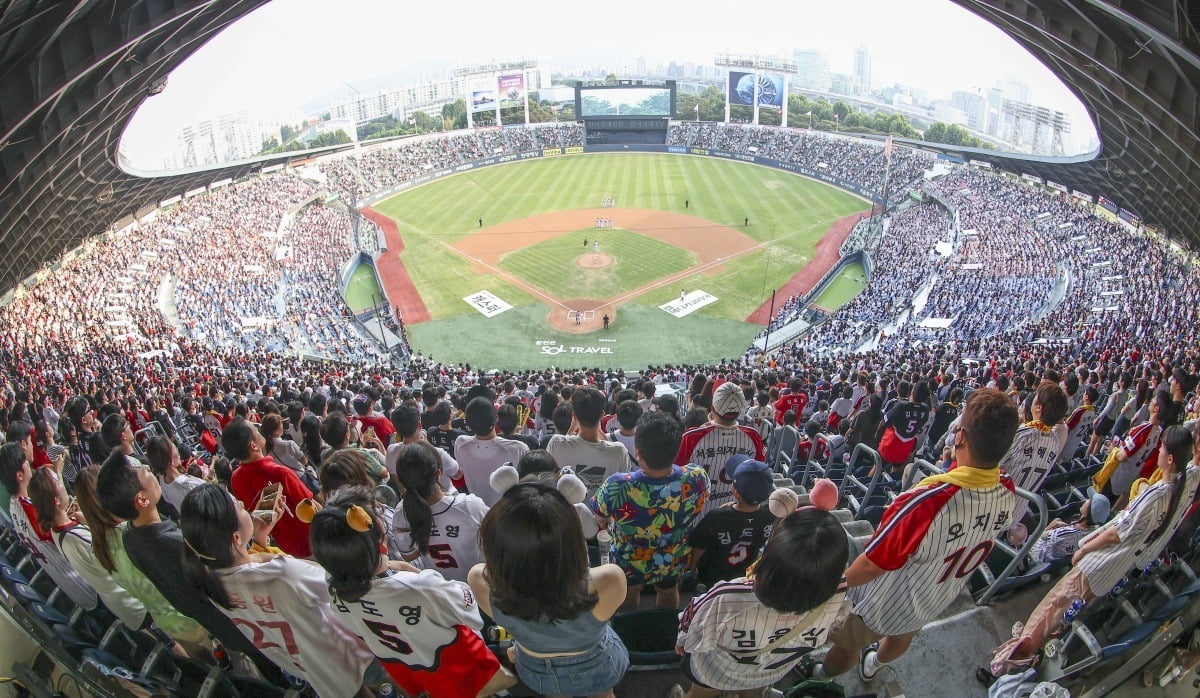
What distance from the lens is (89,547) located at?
4.41 meters

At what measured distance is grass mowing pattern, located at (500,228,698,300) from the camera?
3428 centimetres

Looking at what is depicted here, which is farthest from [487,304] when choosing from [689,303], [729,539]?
[729,539]

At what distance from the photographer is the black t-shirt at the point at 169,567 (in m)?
3.82

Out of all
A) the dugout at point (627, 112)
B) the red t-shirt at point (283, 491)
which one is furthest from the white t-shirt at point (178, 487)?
the dugout at point (627, 112)

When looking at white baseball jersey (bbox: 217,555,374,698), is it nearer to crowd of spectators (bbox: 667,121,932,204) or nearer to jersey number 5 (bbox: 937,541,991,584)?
jersey number 5 (bbox: 937,541,991,584)

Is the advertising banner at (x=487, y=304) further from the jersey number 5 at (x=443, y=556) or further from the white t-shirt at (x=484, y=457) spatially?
the jersey number 5 at (x=443, y=556)

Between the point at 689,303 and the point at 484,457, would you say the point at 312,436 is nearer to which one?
the point at 484,457

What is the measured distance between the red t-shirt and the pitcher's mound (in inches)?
1245

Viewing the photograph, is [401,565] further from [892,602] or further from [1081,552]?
[1081,552]

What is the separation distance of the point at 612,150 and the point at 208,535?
2584 inches

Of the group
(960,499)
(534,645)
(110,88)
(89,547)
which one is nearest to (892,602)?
(960,499)

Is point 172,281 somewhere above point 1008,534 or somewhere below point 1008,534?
below

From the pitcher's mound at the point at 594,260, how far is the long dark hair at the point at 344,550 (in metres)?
33.7

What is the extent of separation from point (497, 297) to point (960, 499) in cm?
3061
